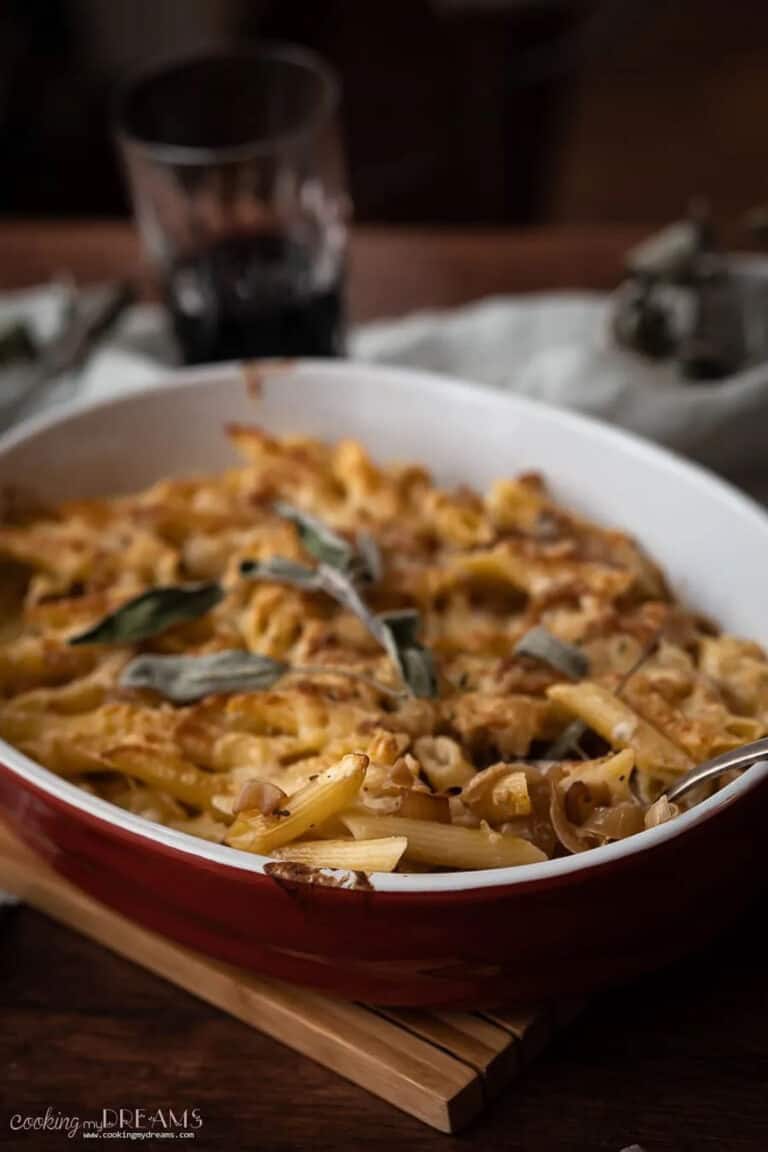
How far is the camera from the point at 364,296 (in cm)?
178

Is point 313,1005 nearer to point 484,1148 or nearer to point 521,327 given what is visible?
point 484,1148

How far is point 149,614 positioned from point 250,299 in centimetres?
50

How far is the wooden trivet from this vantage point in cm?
89

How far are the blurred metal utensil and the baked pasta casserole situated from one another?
312mm

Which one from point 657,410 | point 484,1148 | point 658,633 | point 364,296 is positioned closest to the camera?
point 484,1148

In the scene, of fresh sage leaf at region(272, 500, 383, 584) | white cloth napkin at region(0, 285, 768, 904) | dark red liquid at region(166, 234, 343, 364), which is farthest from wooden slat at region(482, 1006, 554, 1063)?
dark red liquid at region(166, 234, 343, 364)

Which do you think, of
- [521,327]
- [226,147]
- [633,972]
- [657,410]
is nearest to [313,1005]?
[633,972]

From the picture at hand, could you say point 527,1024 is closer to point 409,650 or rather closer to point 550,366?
point 409,650

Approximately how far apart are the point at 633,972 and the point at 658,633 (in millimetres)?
256

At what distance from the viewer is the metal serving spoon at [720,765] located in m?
0.87

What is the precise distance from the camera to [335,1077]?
0.94 m

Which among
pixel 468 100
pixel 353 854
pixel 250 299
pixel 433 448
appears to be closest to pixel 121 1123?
pixel 353 854

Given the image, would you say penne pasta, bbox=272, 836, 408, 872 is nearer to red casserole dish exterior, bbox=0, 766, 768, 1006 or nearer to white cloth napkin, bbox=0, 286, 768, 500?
red casserole dish exterior, bbox=0, 766, 768, 1006

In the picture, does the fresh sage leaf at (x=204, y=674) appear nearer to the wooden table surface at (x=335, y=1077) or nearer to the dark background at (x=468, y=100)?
the wooden table surface at (x=335, y=1077)
